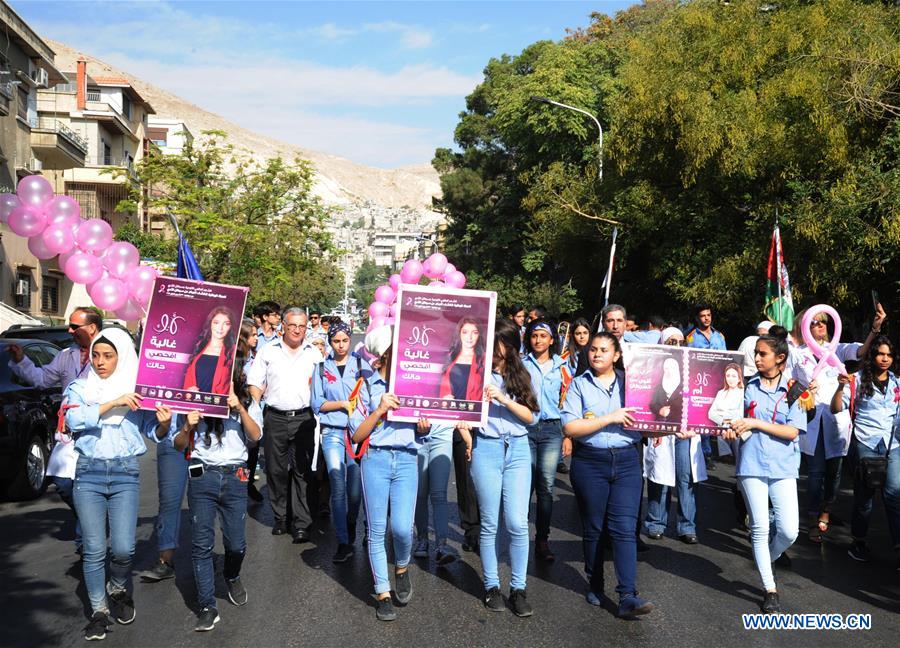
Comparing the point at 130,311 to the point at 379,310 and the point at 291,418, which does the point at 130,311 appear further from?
the point at 379,310

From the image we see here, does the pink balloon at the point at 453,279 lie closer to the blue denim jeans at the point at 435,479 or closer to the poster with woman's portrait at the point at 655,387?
the blue denim jeans at the point at 435,479

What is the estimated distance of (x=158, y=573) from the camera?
24.2 ft

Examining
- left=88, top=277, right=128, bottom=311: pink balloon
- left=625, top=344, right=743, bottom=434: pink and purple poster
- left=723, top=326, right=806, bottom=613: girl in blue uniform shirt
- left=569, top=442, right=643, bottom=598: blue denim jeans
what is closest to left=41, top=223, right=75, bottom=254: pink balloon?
left=88, top=277, right=128, bottom=311: pink balloon

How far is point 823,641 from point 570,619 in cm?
159

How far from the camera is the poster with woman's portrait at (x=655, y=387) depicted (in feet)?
22.2

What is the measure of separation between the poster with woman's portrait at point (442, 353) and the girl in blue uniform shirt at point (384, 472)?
203 millimetres

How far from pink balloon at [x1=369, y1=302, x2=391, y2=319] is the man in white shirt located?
1.37 meters

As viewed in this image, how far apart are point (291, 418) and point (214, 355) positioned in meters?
2.80

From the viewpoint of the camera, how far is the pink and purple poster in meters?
6.80

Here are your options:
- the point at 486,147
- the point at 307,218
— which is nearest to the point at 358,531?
the point at 307,218

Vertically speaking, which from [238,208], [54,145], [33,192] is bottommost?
[33,192]

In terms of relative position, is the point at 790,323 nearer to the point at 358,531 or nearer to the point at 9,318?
the point at 358,531

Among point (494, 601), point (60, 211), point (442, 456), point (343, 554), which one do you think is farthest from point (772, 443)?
point (60, 211)

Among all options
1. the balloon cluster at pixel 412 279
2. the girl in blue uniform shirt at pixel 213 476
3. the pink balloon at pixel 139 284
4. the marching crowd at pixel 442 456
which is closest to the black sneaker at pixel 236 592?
the marching crowd at pixel 442 456
